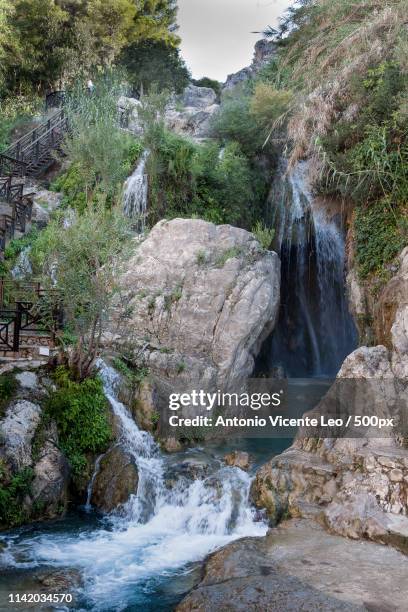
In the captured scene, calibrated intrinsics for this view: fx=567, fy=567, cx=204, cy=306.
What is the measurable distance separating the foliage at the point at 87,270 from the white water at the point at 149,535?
6.64 ft

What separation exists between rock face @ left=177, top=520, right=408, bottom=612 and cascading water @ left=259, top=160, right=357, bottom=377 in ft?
34.5

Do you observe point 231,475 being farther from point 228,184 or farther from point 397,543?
point 228,184

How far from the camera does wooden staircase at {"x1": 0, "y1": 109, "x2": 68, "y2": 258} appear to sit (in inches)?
645

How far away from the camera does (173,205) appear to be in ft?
58.9

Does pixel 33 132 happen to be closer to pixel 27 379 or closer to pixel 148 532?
pixel 27 379

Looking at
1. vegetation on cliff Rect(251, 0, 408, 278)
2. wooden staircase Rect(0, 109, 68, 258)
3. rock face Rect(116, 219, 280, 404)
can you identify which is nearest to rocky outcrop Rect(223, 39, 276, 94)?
wooden staircase Rect(0, 109, 68, 258)

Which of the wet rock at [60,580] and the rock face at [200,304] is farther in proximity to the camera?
the rock face at [200,304]

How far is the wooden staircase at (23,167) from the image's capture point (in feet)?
53.7

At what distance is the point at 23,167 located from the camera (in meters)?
20.0

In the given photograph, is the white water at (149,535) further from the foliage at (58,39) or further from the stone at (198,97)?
the stone at (198,97)

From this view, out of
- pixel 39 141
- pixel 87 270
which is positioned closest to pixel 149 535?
pixel 87 270

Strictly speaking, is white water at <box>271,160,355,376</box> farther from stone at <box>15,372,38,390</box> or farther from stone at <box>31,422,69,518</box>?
stone at <box>31,422,69,518</box>

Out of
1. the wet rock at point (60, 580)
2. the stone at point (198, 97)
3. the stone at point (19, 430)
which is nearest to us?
the wet rock at point (60, 580)

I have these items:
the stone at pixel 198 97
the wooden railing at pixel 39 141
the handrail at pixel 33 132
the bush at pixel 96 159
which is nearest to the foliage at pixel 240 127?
the bush at pixel 96 159
